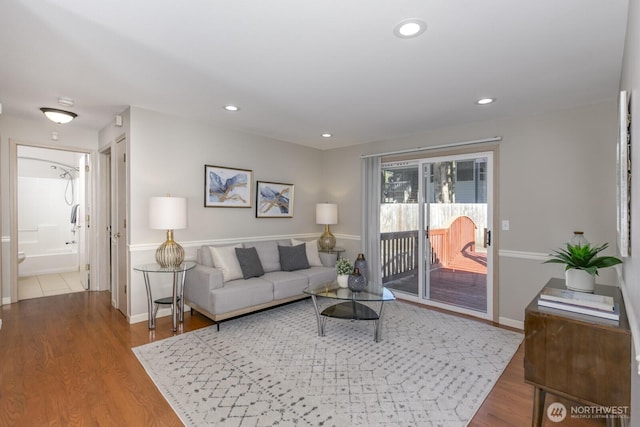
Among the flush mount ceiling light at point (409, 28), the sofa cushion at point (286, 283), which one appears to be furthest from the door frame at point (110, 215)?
the flush mount ceiling light at point (409, 28)

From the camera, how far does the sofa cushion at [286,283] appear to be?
367 cm

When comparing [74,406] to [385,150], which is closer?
[74,406]

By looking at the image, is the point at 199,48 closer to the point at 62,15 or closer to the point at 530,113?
the point at 62,15

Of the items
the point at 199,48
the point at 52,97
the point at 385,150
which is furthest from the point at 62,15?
the point at 385,150

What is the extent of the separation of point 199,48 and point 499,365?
3.40 m

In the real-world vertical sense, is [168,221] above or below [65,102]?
below

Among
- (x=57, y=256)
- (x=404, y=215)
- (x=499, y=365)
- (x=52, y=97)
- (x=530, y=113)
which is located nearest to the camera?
(x=499, y=365)

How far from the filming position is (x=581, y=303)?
1632mm

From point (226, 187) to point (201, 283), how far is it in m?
1.43

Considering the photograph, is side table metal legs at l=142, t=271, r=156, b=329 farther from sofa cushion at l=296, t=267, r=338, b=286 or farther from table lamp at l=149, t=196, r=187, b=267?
sofa cushion at l=296, t=267, r=338, b=286

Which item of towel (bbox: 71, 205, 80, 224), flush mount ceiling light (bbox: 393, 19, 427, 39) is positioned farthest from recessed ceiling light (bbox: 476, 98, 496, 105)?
towel (bbox: 71, 205, 80, 224)

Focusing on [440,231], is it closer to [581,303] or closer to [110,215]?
[581,303]

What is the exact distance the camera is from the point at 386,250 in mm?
4855

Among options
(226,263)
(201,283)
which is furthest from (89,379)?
(226,263)
